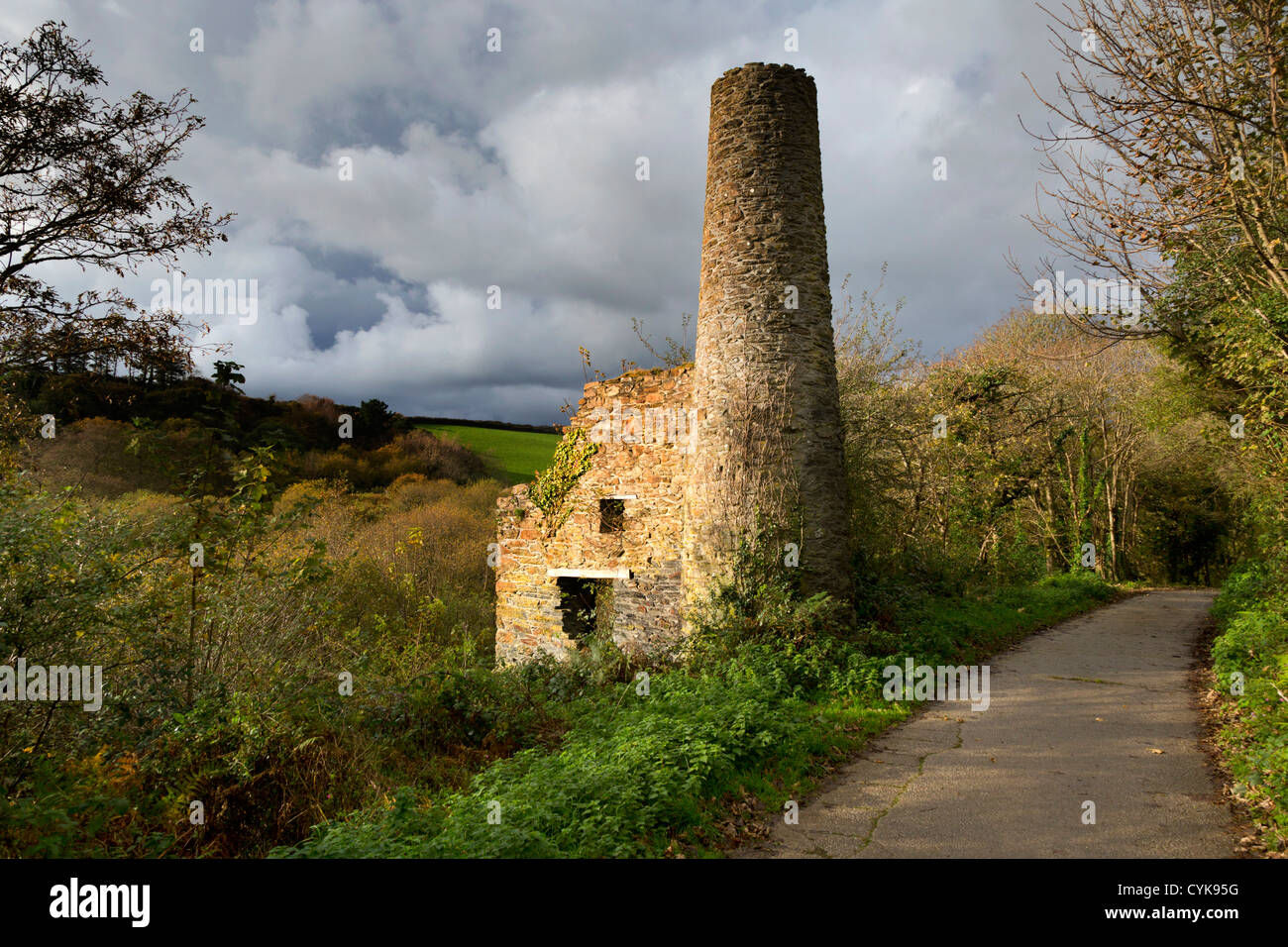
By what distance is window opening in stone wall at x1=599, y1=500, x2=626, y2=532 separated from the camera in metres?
11.4

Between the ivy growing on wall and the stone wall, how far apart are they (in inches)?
5.2

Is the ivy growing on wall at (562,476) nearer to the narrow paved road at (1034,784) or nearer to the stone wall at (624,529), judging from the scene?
the stone wall at (624,529)

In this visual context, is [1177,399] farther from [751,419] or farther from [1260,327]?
[751,419]

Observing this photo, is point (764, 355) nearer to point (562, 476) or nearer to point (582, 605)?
point (562, 476)

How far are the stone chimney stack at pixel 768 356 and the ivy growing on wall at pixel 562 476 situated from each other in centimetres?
292

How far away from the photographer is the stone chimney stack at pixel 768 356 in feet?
28.8

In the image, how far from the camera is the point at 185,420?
6.25m

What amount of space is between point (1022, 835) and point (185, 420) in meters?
7.22

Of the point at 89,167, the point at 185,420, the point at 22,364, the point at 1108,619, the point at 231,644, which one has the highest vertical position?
the point at 89,167

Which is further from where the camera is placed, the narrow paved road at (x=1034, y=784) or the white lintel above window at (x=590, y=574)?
the white lintel above window at (x=590, y=574)

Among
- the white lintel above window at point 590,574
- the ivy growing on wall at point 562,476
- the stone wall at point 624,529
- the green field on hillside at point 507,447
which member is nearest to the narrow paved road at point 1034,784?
the stone wall at point 624,529

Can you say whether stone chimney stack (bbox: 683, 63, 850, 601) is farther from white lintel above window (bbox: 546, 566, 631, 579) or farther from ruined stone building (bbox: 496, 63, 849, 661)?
white lintel above window (bbox: 546, 566, 631, 579)

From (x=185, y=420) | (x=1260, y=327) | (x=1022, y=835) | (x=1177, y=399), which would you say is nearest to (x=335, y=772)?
(x=185, y=420)
